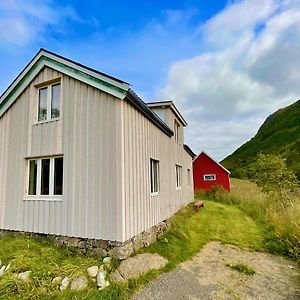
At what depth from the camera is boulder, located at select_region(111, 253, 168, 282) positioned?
5617mm

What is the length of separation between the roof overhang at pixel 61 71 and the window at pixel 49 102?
2.22ft

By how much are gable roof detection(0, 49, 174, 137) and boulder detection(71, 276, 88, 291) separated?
4727mm

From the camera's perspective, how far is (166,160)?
11.3 m

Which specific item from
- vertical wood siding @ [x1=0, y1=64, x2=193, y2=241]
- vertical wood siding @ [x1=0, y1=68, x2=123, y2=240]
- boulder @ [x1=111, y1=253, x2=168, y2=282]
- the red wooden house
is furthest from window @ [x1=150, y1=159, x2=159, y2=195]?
the red wooden house

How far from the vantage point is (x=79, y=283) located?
5145mm

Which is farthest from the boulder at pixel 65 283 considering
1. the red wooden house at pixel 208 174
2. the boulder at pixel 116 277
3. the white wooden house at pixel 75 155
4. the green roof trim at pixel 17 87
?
the red wooden house at pixel 208 174

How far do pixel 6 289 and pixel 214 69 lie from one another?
47.7 feet

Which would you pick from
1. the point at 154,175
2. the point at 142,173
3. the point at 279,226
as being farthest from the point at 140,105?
the point at 279,226

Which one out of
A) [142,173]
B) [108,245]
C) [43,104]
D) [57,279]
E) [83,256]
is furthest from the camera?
[43,104]

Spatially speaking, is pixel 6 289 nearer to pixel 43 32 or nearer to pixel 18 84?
pixel 18 84

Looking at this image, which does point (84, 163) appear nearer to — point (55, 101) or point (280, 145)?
point (55, 101)

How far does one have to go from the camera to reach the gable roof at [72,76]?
6.69 meters

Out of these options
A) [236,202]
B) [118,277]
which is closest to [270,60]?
[236,202]

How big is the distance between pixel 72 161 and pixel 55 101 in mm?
2441
